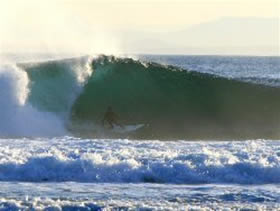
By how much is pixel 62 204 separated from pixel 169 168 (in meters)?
3.42

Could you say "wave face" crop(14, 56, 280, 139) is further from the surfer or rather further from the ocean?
the surfer

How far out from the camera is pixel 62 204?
1286 cm

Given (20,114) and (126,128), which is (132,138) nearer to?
(126,128)

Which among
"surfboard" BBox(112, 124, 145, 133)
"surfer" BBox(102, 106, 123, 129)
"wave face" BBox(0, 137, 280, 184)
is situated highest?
"surfer" BBox(102, 106, 123, 129)

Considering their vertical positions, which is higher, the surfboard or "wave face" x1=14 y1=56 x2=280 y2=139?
"wave face" x1=14 y1=56 x2=280 y2=139

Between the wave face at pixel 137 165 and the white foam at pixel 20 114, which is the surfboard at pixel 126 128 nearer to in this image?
the white foam at pixel 20 114

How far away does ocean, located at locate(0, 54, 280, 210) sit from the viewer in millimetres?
13734

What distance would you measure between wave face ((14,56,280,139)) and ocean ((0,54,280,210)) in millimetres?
33

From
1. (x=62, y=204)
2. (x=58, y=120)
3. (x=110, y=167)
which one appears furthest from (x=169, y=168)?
(x=58, y=120)

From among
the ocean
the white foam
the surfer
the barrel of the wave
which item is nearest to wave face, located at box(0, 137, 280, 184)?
the ocean

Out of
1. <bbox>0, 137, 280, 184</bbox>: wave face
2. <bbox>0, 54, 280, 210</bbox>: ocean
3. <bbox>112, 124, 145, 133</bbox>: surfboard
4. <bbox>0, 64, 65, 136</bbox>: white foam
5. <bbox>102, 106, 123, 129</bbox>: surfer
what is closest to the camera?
<bbox>0, 54, 280, 210</bbox>: ocean

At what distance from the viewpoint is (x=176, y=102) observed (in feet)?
85.1

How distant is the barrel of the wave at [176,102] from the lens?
23.8 m

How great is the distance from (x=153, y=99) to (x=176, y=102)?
2.29 ft
